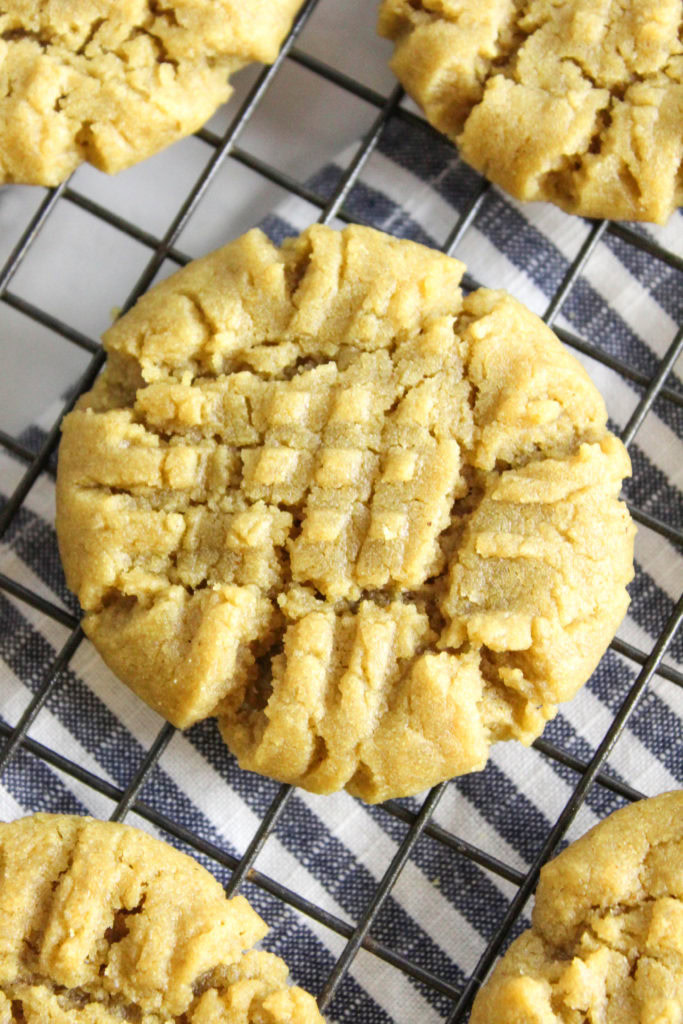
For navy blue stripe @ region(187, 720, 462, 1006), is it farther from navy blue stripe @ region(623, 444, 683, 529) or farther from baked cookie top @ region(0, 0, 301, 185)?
baked cookie top @ region(0, 0, 301, 185)

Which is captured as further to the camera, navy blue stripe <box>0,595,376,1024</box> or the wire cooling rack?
navy blue stripe <box>0,595,376,1024</box>

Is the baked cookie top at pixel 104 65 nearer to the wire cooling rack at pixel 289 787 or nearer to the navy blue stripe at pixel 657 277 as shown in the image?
the wire cooling rack at pixel 289 787

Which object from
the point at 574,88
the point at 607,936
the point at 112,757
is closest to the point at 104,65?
the point at 574,88

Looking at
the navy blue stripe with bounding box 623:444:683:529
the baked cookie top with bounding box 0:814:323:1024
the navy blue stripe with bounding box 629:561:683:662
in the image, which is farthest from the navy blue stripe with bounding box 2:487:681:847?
the baked cookie top with bounding box 0:814:323:1024

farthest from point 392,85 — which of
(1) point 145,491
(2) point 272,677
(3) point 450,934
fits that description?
(3) point 450,934

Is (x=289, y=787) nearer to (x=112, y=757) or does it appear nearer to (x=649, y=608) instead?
(x=112, y=757)

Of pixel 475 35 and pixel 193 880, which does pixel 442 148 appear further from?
pixel 193 880

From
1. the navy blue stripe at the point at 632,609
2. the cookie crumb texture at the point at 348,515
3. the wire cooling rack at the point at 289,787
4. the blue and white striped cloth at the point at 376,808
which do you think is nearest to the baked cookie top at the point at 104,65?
the wire cooling rack at the point at 289,787
